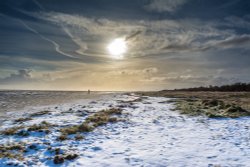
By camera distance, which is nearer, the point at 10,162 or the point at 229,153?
the point at 10,162

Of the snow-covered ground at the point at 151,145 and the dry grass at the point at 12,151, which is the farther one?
the dry grass at the point at 12,151

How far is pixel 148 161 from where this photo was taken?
9055 millimetres

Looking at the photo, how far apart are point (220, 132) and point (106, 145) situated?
250 inches

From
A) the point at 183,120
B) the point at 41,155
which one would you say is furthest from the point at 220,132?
the point at 41,155

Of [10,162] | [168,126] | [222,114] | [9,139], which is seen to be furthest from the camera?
[222,114]

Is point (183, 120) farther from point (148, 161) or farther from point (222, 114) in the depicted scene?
point (148, 161)

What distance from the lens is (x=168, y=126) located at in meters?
15.4

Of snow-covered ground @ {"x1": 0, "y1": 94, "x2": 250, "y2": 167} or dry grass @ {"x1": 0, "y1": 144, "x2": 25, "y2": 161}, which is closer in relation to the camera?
snow-covered ground @ {"x1": 0, "y1": 94, "x2": 250, "y2": 167}

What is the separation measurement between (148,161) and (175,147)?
2134mm

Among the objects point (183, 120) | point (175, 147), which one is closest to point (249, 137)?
point (175, 147)

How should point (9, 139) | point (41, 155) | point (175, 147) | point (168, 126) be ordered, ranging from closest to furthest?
point (41, 155)
point (175, 147)
point (9, 139)
point (168, 126)

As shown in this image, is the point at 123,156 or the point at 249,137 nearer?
the point at 123,156

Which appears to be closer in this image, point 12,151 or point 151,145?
point 12,151

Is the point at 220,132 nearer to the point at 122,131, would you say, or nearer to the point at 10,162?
the point at 122,131
